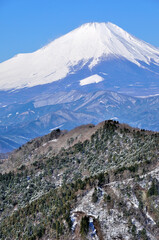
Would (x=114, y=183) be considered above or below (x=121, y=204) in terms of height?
above

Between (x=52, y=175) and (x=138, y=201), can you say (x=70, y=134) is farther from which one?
(x=138, y=201)

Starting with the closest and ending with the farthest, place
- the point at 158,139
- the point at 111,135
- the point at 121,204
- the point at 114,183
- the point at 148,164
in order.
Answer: the point at 121,204 → the point at 114,183 → the point at 148,164 → the point at 158,139 → the point at 111,135

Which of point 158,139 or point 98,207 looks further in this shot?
point 158,139

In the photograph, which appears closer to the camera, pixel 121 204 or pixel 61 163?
pixel 121 204

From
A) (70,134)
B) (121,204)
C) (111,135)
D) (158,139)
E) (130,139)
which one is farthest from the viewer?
(70,134)

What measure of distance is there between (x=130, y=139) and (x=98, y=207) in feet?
98.9

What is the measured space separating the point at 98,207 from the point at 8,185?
1551 inches

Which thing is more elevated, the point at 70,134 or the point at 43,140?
the point at 43,140

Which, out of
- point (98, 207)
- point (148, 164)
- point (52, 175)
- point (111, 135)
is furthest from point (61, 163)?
point (98, 207)

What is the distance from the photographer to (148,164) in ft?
191

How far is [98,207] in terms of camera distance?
4912 cm

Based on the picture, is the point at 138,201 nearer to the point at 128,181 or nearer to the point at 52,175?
the point at 128,181

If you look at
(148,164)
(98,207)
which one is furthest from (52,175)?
(98,207)

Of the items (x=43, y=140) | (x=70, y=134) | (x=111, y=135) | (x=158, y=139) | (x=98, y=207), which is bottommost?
(x=98, y=207)
